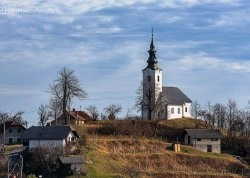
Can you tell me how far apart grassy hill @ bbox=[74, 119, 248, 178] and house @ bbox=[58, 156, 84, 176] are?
1.25 meters

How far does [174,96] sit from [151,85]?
16.4ft

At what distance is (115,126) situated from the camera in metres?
90.2

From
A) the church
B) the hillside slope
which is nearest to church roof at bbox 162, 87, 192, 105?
the church

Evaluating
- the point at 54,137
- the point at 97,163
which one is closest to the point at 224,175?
the point at 97,163

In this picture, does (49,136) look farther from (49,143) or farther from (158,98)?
(158,98)

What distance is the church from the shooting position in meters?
98.5

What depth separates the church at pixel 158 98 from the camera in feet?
323

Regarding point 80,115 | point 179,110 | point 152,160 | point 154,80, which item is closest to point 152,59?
point 154,80

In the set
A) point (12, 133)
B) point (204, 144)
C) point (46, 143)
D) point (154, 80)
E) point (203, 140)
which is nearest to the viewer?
point (46, 143)

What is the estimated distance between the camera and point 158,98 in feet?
327

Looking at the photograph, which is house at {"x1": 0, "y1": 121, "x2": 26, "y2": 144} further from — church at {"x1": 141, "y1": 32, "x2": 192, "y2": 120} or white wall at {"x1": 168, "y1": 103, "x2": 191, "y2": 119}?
white wall at {"x1": 168, "y1": 103, "x2": 191, "y2": 119}

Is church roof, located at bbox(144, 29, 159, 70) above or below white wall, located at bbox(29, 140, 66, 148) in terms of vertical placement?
above

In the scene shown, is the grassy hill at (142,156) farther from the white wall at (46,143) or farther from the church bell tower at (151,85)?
the church bell tower at (151,85)

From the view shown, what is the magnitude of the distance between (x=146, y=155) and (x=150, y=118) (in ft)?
61.0
